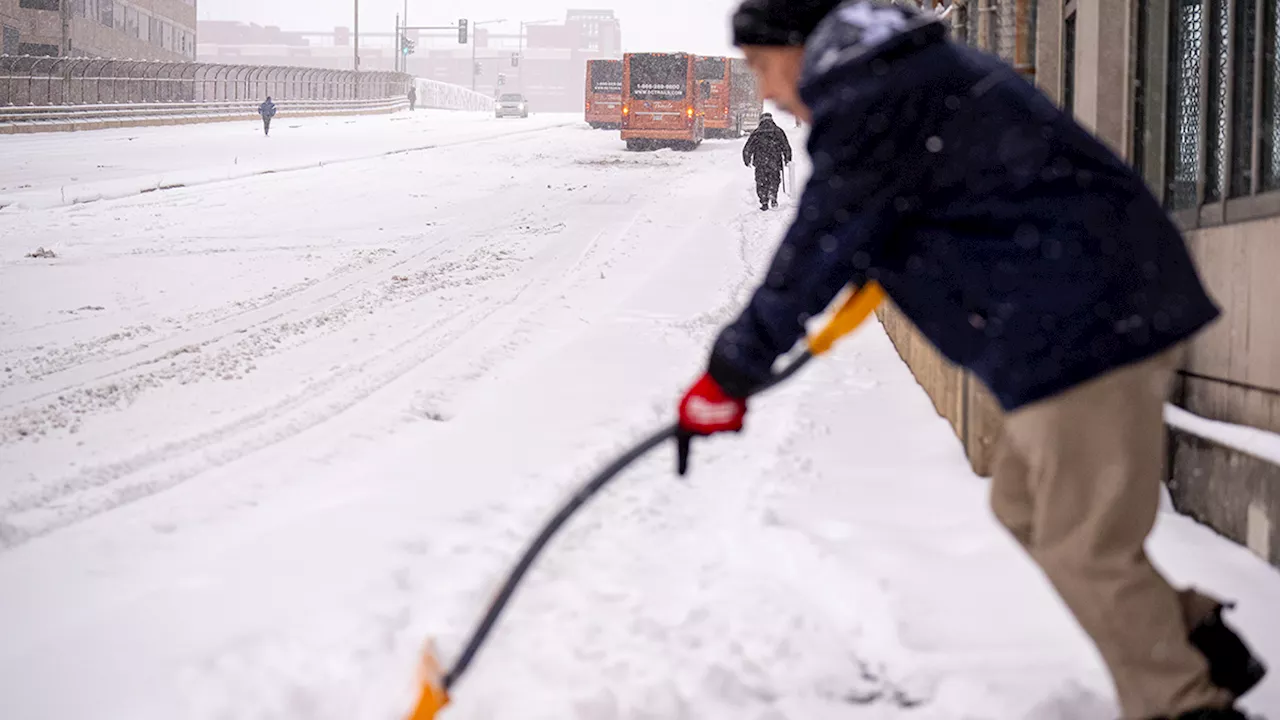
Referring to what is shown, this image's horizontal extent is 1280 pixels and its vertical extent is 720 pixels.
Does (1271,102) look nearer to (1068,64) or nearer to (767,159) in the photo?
(1068,64)

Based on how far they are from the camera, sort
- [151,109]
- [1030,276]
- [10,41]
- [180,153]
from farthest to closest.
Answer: [10,41] → [151,109] → [180,153] → [1030,276]

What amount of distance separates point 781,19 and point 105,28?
210 ft

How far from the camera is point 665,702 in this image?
9.59 ft

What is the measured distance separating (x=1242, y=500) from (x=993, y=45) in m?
2.77

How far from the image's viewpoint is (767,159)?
1814cm

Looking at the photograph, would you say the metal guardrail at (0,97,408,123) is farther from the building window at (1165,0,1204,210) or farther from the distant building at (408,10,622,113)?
the distant building at (408,10,622,113)

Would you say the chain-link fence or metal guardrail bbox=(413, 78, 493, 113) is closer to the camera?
the chain-link fence

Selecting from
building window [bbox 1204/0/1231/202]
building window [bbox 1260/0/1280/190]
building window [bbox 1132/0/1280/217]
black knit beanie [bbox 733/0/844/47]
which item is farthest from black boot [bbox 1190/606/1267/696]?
building window [bbox 1204/0/1231/202]

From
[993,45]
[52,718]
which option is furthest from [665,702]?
[993,45]

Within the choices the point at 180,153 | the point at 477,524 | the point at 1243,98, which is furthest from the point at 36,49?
the point at 1243,98

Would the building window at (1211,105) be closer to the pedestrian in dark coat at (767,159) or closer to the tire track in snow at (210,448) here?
the tire track in snow at (210,448)

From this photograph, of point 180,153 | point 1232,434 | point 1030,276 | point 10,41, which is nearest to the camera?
point 1030,276

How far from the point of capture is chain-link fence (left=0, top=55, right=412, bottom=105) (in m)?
34.2

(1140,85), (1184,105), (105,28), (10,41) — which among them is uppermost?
(105,28)
